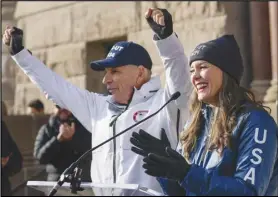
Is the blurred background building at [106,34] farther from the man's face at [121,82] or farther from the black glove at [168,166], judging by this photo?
the black glove at [168,166]

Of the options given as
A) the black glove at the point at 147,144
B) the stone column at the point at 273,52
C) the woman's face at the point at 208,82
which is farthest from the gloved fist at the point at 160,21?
the stone column at the point at 273,52

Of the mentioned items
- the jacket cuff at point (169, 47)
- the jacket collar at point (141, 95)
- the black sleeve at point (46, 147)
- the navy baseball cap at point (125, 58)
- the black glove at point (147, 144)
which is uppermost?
the jacket cuff at point (169, 47)

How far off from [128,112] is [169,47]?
20.1 inches

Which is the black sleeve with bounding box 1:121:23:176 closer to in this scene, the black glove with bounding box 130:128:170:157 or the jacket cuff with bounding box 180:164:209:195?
the black glove with bounding box 130:128:170:157

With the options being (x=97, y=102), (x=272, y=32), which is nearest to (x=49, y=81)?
(x=97, y=102)

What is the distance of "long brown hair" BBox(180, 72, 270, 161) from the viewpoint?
2.78 metres

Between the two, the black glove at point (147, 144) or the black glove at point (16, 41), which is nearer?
the black glove at point (147, 144)

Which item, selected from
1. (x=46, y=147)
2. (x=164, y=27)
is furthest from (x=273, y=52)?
(x=164, y=27)

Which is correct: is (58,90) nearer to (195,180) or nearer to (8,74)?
(195,180)

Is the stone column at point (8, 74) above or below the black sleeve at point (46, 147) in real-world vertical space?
above

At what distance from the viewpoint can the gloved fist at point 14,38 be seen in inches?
158

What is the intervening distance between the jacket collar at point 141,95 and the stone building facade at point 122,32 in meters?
3.85

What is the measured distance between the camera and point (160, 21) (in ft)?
10.9

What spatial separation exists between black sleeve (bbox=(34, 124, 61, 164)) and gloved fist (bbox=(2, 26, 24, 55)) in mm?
2699
